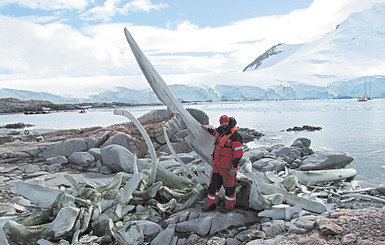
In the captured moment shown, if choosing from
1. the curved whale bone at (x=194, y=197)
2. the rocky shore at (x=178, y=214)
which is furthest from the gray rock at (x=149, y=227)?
the curved whale bone at (x=194, y=197)

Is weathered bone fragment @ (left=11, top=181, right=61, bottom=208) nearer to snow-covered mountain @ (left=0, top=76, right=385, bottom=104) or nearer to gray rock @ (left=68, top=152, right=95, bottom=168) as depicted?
gray rock @ (left=68, top=152, right=95, bottom=168)

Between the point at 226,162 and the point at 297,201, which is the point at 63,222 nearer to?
the point at 226,162

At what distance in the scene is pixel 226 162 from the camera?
3.74 metres

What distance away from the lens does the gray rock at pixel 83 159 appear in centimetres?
783

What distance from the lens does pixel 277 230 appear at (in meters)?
3.38

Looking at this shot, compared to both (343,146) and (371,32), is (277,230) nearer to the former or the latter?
(343,146)

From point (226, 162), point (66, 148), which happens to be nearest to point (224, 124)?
point (226, 162)

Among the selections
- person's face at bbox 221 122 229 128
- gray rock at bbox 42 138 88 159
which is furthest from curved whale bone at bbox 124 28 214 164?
gray rock at bbox 42 138 88 159

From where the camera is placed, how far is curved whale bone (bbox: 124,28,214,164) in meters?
3.83

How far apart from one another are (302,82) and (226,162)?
61069 millimetres

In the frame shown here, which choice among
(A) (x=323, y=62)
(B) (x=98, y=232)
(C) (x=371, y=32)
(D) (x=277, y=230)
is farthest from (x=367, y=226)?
(C) (x=371, y=32)

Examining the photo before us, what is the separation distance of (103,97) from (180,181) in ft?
160

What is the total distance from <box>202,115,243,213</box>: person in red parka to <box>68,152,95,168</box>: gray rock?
16.0 ft

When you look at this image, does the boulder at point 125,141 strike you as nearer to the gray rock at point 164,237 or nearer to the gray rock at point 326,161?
the gray rock at point 326,161
